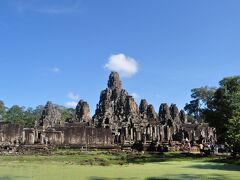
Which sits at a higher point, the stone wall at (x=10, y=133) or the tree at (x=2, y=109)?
the tree at (x=2, y=109)

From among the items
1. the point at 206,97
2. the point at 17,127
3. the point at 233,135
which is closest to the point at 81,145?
the point at 17,127

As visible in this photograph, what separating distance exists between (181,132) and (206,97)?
35.8m

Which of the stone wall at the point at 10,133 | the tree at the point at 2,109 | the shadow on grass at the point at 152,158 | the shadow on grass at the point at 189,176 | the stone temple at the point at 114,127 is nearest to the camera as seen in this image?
the shadow on grass at the point at 189,176

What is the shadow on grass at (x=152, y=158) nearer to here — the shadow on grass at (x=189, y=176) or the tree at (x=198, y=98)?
the shadow on grass at (x=189, y=176)

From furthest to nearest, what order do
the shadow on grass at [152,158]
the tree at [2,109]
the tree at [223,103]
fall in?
1. the tree at [2,109]
2. the tree at [223,103]
3. the shadow on grass at [152,158]

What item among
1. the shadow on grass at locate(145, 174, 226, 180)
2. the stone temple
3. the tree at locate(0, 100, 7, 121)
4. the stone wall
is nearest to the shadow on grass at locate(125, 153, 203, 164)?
the shadow on grass at locate(145, 174, 226, 180)

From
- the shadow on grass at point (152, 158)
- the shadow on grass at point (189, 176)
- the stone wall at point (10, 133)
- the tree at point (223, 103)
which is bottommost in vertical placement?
the shadow on grass at point (189, 176)

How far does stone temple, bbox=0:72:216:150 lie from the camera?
4528 centimetres

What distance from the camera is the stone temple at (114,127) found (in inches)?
1783

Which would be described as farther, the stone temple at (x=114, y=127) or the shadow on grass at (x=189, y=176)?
the stone temple at (x=114, y=127)

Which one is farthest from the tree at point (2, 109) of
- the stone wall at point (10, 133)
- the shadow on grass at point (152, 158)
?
the shadow on grass at point (152, 158)

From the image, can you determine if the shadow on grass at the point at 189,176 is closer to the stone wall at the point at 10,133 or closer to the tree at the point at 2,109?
the stone wall at the point at 10,133

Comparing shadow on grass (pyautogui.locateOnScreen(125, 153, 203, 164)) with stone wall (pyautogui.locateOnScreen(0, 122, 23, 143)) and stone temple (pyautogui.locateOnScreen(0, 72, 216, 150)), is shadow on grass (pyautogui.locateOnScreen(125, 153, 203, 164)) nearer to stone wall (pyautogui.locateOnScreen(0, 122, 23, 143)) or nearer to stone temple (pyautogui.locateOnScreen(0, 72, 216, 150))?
stone temple (pyautogui.locateOnScreen(0, 72, 216, 150))

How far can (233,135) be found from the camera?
2650cm
